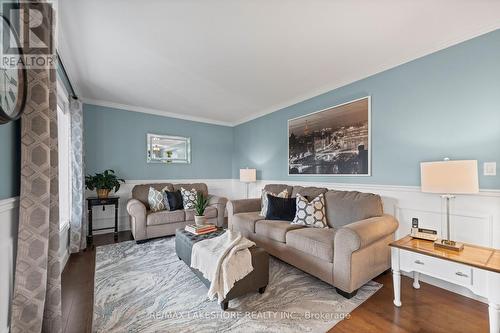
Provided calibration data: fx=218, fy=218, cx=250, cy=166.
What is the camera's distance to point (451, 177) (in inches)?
69.7

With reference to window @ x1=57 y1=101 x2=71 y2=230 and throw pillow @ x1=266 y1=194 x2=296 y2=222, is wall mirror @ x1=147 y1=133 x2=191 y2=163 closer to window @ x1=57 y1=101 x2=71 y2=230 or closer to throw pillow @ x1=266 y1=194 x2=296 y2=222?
window @ x1=57 y1=101 x2=71 y2=230

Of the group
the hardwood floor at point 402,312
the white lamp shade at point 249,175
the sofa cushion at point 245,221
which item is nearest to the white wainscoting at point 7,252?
the hardwood floor at point 402,312

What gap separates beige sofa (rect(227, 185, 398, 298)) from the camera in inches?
79.6

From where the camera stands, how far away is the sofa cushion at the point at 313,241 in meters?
2.16

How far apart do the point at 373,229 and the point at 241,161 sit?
3751mm

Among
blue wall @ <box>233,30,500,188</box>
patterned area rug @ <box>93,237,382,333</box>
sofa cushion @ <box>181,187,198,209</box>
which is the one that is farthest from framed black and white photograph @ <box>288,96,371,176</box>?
sofa cushion @ <box>181,187,198,209</box>

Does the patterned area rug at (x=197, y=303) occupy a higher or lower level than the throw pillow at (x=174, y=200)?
lower

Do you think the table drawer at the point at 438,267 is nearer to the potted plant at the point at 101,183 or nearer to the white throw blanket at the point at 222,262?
the white throw blanket at the point at 222,262

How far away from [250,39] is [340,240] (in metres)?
2.18

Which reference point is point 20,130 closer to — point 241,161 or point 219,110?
point 219,110

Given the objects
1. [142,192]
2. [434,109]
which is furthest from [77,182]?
[434,109]

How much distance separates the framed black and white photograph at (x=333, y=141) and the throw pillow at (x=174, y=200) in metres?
2.13

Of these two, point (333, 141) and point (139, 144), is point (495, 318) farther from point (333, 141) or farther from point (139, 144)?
point (139, 144)

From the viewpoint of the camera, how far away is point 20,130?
1.40 meters
